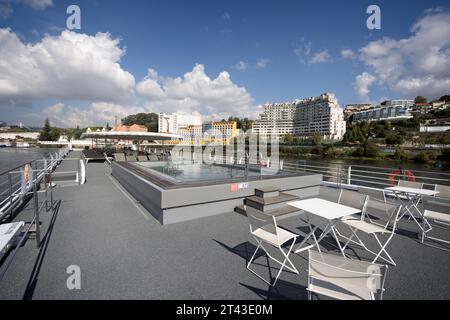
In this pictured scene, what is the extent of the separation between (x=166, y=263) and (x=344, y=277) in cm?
190

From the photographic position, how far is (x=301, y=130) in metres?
106

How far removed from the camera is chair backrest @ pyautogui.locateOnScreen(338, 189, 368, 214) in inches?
123

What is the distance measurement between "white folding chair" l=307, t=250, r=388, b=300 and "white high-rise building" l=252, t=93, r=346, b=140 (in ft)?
304

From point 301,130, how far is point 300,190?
107m

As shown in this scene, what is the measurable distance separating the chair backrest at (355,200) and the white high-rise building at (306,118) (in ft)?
297

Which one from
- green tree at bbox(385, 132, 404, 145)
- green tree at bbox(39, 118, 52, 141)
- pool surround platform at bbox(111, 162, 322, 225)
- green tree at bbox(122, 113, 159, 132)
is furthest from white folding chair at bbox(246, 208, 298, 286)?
green tree at bbox(122, 113, 159, 132)

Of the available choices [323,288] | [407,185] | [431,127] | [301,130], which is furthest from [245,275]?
[301,130]

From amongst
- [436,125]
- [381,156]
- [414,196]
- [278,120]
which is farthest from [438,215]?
[278,120]

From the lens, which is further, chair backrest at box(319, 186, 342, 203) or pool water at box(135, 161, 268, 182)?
chair backrest at box(319, 186, 342, 203)

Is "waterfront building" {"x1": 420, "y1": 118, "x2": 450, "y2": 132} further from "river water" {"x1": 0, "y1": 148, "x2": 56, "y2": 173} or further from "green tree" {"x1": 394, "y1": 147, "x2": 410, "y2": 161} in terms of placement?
"river water" {"x1": 0, "y1": 148, "x2": 56, "y2": 173}

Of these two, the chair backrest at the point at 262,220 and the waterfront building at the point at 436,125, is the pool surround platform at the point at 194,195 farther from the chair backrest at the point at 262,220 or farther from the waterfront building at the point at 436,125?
the waterfront building at the point at 436,125

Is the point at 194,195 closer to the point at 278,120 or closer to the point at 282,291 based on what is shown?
the point at 282,291

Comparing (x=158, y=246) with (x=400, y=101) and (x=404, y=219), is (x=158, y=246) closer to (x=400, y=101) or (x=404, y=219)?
(x=404, y=219)

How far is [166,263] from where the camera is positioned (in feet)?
8.48
